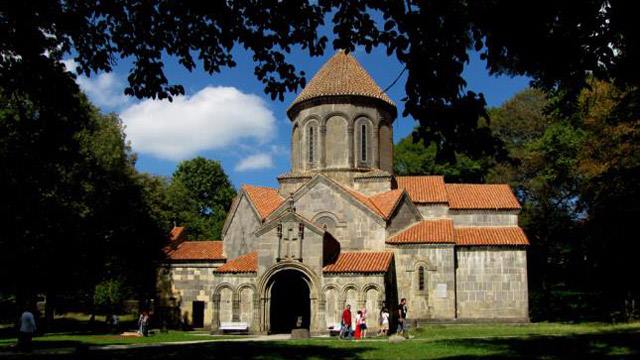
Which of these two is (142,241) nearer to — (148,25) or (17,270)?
(17,270)

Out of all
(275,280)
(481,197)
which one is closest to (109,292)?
(275,280)

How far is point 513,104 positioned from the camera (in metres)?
46.7

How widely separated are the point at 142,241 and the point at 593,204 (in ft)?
79.9

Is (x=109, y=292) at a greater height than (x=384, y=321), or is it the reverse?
(x=109, y=292)

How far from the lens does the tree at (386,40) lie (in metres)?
7.96

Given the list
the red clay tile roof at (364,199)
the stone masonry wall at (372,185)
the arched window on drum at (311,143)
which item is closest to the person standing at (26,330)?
the red clay tile roof at (364,199)

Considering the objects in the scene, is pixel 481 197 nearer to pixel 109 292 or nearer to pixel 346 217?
pixel 346 217

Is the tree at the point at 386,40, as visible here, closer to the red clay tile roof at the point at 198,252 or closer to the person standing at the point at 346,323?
the person standing at the point at 346,323

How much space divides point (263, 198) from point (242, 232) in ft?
6.78

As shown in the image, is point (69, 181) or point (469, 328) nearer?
point (469, 328)

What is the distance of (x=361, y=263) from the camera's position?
2459 cm

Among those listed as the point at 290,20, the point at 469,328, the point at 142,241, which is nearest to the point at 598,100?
the point at 469,328

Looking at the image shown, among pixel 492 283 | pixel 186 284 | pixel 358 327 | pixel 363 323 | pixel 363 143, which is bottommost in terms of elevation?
pixel 358 327

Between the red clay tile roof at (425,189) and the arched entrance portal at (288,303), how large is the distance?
7330 mm
